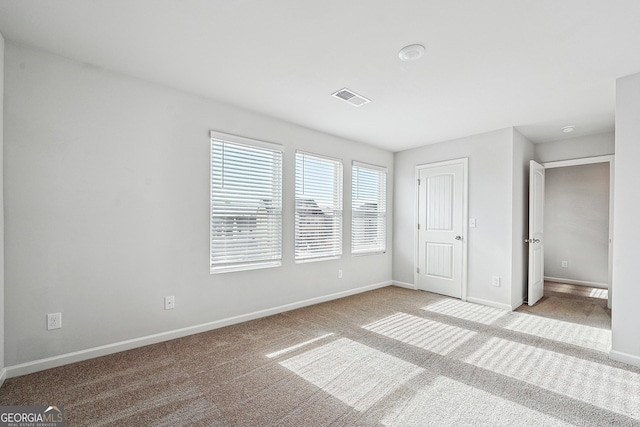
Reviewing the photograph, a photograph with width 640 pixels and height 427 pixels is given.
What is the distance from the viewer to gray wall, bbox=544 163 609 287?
5.40 meters

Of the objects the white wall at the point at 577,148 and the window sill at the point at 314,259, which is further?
the white wall at the point at 577,148

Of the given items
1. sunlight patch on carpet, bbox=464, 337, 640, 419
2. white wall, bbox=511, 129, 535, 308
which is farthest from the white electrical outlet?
white wall, bbox=511, 129, 535, 308

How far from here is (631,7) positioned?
178 cm

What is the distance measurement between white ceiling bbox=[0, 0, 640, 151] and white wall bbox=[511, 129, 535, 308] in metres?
0.84

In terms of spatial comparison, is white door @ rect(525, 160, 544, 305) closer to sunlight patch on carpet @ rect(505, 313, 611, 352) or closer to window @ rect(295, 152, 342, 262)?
sunlight patch on carpet @ rect(505, 313, 611, 352)

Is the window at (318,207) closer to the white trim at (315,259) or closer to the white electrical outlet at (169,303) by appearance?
the white trim at (315,259)

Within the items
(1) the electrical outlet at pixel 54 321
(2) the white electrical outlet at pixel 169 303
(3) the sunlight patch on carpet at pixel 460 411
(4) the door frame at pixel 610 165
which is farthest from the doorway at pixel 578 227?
(1) the electrical outlet at pixel 54 321

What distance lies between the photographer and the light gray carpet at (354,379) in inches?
73.0

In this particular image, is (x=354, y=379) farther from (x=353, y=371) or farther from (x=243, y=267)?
(x=243, y=267)

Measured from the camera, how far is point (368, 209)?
5070mm

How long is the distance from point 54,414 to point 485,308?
15.0 feet

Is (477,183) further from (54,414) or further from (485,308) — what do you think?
(54,414)

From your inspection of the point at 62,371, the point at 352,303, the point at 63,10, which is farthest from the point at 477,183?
the point at 62,371

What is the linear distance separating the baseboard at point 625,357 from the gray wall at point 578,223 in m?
3.62
